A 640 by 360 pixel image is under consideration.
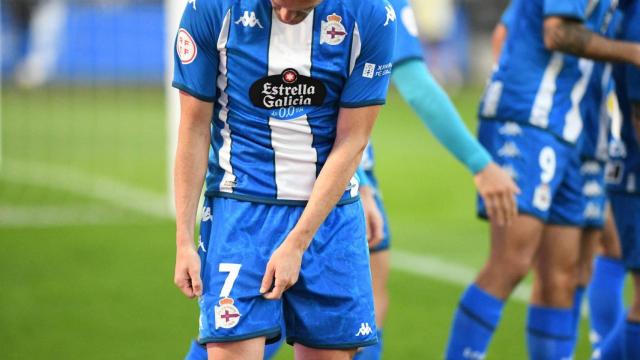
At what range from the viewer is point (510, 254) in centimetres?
525

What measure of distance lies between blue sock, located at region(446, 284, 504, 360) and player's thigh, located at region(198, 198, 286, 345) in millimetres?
1843

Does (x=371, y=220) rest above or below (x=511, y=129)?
below

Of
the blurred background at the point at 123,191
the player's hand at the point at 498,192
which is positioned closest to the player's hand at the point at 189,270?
the player's hand at the point at 498,192

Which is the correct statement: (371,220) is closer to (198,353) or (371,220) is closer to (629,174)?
(198,353)

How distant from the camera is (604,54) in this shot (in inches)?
191

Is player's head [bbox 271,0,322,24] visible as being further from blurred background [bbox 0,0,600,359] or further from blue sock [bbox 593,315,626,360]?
blurred background [bbox 0,0,600,359]

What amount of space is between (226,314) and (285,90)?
615mm

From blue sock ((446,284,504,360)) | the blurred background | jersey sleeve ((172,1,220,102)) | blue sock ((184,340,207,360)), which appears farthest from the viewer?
the blurred background

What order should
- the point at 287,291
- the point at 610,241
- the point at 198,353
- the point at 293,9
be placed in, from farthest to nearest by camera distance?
1. the point at 610,241
2. the point at 198,353
3. the point at 287,291
4. the point at 293,9

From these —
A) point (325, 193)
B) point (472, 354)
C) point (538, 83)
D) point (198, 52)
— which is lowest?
point (472, 354)

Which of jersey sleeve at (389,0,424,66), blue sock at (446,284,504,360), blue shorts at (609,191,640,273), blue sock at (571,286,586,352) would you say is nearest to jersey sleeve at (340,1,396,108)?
jersey sleeve at (389,0,424,66)

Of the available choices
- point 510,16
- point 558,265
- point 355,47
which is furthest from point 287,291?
point 510,16

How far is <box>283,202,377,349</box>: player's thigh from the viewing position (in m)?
3.61

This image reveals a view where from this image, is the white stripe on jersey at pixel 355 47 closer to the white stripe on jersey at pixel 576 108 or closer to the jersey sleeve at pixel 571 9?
the jersey sleeve at pixel 571 9
